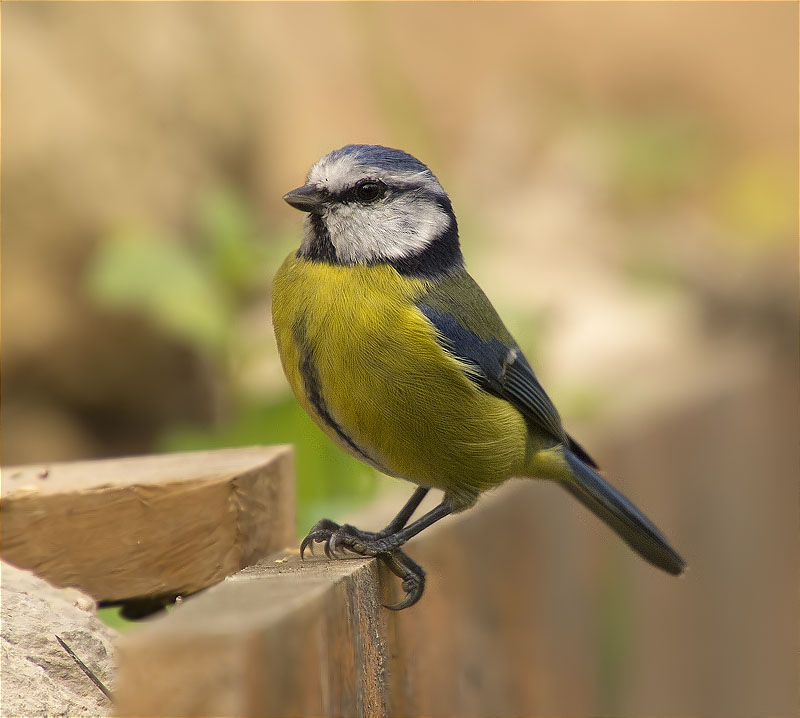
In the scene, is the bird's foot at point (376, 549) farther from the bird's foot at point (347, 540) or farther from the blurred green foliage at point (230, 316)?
the blurred green foliage at point (230, 316)

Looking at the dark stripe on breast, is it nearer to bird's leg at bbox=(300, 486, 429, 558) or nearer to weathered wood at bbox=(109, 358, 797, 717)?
bird's leg at bbox=(300, 486, 429, 558)

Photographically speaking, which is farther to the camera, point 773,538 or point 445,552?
point 773,538

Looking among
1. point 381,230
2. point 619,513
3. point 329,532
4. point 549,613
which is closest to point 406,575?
point 329,532

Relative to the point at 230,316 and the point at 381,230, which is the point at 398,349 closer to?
the point at 381,230

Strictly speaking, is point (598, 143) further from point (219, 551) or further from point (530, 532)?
point (219, 551)

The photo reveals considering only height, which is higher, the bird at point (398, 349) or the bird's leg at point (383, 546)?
the bird at point (398, 349)

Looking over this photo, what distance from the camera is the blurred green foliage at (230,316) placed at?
3594 mm

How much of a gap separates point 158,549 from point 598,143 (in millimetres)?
6525

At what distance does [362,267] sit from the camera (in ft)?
7.92

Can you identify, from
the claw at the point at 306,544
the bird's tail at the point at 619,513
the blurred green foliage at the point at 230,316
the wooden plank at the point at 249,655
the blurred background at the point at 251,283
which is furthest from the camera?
the blurred background at the point at 251,283

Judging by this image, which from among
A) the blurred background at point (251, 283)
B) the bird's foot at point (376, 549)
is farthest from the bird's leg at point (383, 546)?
the blurred background at point (251, 283)

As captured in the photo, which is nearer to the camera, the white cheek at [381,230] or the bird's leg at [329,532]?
the bird's leg at [329,532]

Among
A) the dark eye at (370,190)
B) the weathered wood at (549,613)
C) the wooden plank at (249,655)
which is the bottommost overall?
the weathered wood at (549,613)

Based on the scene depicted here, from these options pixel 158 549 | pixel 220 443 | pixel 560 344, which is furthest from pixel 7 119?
pixel 560 344
